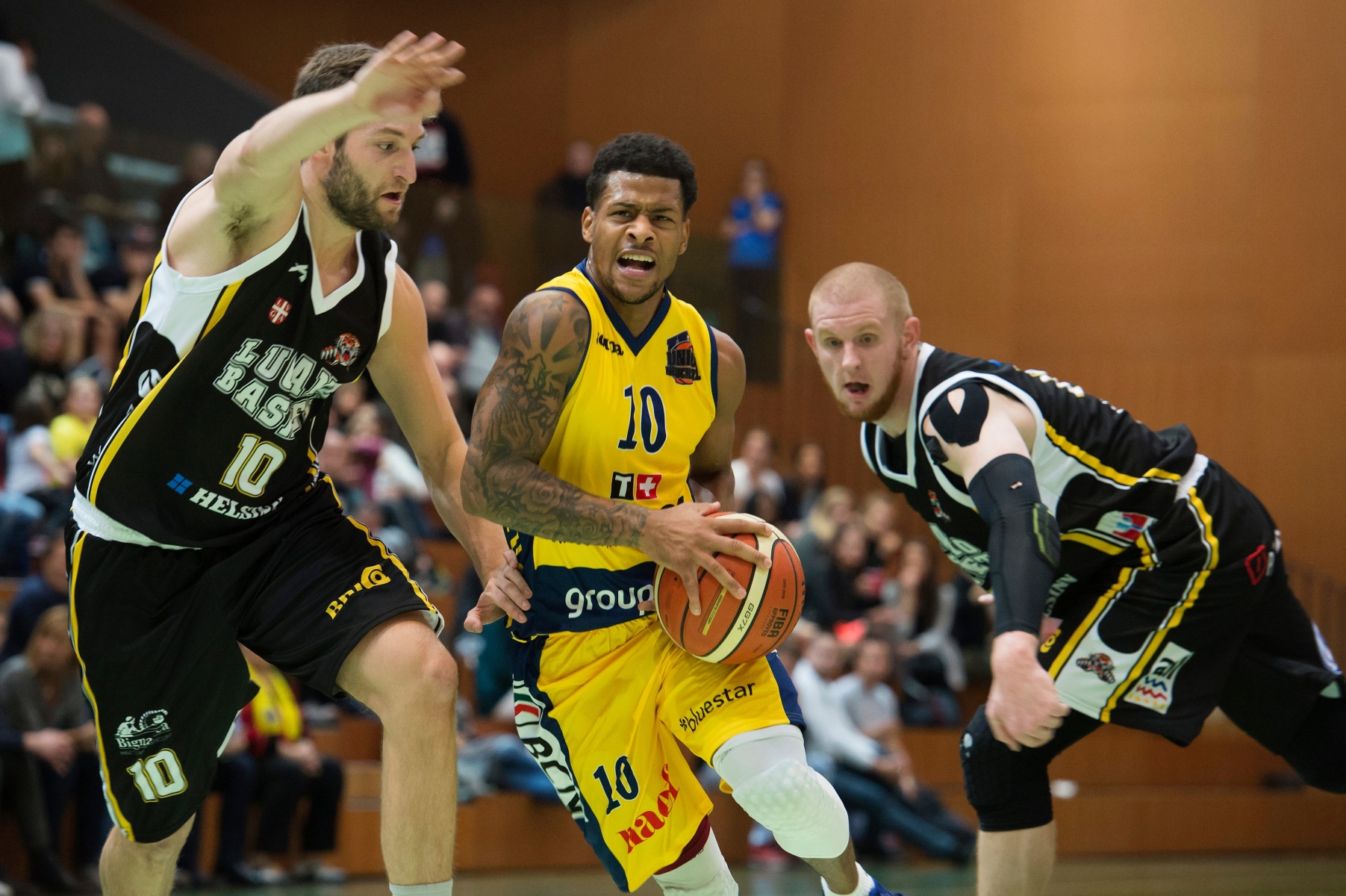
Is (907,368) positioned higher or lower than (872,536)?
higher

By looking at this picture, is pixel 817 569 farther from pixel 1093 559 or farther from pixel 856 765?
pixel 1093 559

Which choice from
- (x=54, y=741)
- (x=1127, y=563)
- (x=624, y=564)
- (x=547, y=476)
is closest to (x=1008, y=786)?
(x=1127, y=563)

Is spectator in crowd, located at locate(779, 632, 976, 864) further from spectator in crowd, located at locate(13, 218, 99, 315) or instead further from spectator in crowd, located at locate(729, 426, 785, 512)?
spectator in crowd, located at locate(13, 218, 99, 315)

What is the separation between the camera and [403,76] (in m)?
3.12

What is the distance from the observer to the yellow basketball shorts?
13.0ft

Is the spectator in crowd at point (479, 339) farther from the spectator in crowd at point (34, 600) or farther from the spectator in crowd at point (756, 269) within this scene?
the spectator in crowd at point (34, 600)

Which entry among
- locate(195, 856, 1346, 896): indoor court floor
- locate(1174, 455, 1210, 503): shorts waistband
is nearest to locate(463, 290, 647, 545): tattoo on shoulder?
locate(1174, 455, 1210, 503): shorts waistband

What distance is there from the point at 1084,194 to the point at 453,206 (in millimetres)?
6773

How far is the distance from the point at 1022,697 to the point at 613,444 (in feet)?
4.60

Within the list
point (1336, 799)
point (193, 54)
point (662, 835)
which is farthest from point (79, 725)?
point (1336, 799)

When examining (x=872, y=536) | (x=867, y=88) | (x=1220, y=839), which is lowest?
(x=1220, y=839)

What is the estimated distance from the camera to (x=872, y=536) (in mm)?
12000

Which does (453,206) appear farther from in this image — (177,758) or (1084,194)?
(177,758)

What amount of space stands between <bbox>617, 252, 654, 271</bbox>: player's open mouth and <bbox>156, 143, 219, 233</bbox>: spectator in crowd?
7.58m
